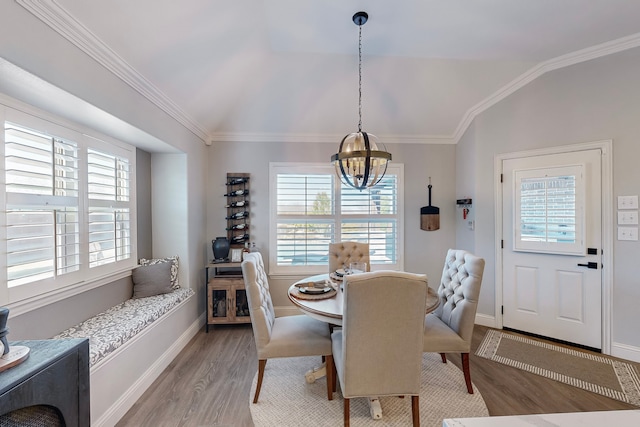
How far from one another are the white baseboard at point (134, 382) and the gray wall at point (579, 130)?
11.9 feet

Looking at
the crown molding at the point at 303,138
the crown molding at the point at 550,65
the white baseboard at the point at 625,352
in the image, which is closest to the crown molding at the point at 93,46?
the crown molding at the point at 303,138

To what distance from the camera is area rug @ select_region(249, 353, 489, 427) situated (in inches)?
76.1

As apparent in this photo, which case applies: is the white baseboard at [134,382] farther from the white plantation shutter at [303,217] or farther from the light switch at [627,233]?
the light switch at [627,233]

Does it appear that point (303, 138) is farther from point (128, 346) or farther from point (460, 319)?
point (128, 346)

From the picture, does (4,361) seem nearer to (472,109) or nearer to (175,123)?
(175,123)

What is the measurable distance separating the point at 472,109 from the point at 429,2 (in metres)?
1.77

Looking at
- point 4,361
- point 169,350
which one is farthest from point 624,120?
point 169,350

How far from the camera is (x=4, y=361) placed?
1103 millimetres

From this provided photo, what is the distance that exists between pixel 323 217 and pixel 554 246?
2702mm

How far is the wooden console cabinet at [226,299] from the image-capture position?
11.1ft

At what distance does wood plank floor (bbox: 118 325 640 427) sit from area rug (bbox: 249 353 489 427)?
12cm

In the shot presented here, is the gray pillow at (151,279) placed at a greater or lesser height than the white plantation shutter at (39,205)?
lesser

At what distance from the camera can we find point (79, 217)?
215 centimetres

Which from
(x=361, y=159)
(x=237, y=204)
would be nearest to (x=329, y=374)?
(x=361, y=159)
